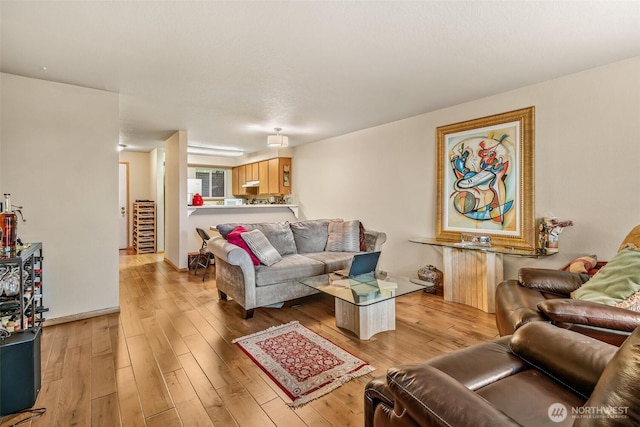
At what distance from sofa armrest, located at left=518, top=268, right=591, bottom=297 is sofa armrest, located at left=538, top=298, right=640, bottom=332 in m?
0.66

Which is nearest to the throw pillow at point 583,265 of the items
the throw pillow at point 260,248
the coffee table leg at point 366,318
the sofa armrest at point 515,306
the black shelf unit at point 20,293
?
the sofa armrest at point 515,306

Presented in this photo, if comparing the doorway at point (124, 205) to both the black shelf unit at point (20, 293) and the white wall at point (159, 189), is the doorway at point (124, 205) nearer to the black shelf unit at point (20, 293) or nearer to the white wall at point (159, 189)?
the white wall at point (159, 189)

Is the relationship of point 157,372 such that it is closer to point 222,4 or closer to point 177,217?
point 222,4

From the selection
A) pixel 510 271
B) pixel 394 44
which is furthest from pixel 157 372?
pixel 510 271

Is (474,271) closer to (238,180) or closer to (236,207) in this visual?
(236,207)

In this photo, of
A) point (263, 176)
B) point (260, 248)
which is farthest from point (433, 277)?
point (263, 176)

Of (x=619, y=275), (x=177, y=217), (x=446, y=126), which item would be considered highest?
(x=446, y=126)

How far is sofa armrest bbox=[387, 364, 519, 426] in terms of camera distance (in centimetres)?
83

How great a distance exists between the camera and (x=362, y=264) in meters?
3.14

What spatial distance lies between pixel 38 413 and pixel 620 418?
8.56 feet

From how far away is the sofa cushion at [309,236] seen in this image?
4316 mm

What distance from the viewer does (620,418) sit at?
2.21 ft

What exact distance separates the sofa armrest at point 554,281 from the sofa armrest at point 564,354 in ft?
3.69

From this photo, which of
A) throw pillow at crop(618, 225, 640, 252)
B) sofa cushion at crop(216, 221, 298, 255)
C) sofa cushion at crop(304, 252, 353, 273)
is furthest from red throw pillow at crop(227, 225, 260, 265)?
throw pillow at crop(618, 225, 640, 252)
